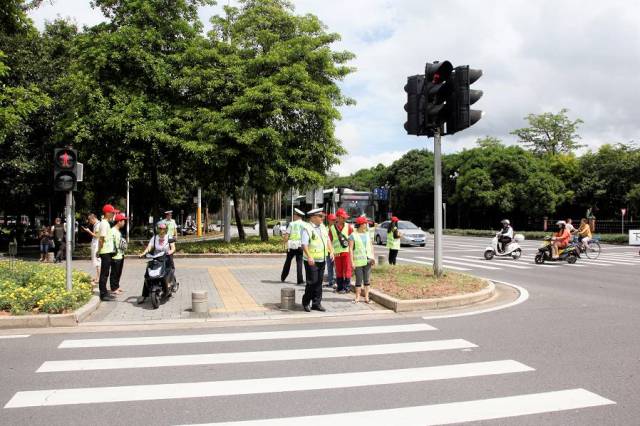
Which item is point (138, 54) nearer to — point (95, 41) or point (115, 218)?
point (95, 41)

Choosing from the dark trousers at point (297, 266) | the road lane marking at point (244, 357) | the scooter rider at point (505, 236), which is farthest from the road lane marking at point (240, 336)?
the scooter rider at point (505, 236)

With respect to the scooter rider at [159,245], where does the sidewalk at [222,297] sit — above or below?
below

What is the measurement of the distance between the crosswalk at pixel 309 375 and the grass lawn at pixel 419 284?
7.80ft

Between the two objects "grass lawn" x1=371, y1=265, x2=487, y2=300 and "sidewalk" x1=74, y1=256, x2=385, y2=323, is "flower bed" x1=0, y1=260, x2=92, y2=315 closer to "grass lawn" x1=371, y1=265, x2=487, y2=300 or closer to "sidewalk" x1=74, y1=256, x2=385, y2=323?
"sidewalk" x1=74, y1=256, x2=385, y2=323

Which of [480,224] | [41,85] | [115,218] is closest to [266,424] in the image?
[115,218]

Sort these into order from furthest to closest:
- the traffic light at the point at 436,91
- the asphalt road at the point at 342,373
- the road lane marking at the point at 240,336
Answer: the traffic light at the point at 436,91 < the road lane marking at the point at 240,336 < the asphalt road at the point at 342,373

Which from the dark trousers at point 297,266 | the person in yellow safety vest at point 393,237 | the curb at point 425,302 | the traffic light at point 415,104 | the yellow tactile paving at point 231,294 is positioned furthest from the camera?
the person in yellow safety vest at point 393,237

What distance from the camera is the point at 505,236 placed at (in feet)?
65.9

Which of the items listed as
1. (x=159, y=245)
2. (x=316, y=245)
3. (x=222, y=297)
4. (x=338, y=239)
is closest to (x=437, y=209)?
(x=338, y=239)

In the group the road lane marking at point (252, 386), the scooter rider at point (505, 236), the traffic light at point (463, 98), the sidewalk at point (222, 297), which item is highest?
the traffic light at point (463, 98)

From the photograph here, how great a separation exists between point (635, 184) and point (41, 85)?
147 feet

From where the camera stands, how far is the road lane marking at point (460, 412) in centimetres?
402

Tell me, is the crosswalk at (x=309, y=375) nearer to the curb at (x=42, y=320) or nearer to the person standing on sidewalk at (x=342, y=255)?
the curb at (x=42, y=320)

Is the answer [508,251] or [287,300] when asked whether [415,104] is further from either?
[508,251]
